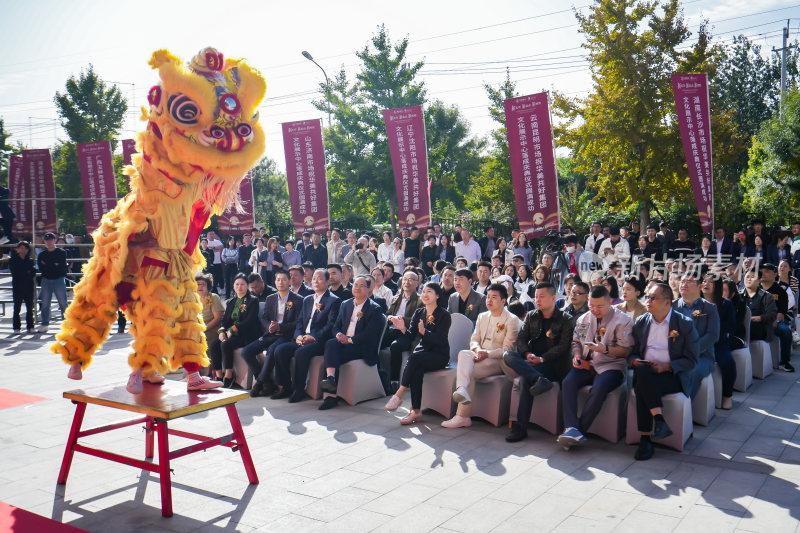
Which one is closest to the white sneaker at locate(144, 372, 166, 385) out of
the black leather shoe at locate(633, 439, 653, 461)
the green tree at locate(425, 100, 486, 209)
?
the black leather shoe at locate(633, 439, 653, 461)

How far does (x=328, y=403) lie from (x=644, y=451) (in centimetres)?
295

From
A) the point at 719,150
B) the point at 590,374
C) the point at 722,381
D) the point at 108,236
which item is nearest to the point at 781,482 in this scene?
the point at 590,374

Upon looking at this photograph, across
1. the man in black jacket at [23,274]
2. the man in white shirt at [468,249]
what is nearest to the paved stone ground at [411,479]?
the man in black jacket at [23,274]

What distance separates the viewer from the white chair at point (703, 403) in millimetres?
5344

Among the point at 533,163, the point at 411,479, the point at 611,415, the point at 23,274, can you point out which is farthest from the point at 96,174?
the point at 611,415

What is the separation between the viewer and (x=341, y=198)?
27.0 meters

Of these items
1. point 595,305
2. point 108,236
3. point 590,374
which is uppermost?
point 108,236

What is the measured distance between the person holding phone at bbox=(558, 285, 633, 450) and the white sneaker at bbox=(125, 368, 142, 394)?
9.97 ft

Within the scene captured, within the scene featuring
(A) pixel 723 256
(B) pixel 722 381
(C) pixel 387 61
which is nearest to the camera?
(B) pixel 722 381

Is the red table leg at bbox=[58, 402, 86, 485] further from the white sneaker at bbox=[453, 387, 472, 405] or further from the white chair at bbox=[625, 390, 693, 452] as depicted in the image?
the white chair at bbox=[625, 390, 693, 452]

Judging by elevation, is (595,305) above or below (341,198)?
below

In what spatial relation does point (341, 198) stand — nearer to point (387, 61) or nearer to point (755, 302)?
point (387, 61)

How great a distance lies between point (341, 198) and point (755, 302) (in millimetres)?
20958

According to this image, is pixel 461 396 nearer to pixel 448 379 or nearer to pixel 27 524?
pixel 448 379
